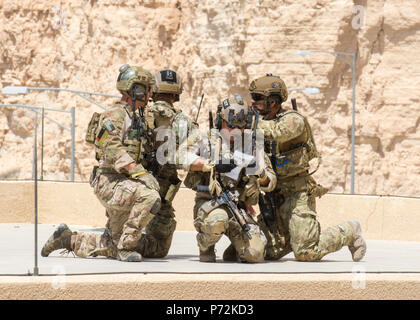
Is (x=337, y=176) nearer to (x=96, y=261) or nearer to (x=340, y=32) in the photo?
(x=340, y=32)

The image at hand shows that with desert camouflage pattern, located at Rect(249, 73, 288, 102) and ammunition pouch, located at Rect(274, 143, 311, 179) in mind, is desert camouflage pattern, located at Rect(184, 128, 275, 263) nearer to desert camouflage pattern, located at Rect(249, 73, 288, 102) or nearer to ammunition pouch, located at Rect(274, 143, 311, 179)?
Answer: ammunition pouch, located at Rect(274, 143, 311, 179)

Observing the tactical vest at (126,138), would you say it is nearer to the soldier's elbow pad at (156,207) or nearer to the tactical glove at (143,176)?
the tactical glove at (143,176)

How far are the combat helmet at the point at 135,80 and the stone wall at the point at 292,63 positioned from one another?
99.4ft

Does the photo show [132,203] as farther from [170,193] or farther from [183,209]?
[183,209]

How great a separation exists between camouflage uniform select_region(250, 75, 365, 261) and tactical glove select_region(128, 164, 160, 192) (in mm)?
1276

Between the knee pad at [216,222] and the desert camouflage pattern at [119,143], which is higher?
the desert camouflage pattern at [119,143]

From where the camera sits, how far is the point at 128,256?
31.6 feet

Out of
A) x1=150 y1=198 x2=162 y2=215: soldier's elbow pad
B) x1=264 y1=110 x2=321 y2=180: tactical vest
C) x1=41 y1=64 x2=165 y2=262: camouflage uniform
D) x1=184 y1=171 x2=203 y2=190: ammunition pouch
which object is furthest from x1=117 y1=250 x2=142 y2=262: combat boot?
x1=264 y1=110 x2=321 y2=180: tactical vest

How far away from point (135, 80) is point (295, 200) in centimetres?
213

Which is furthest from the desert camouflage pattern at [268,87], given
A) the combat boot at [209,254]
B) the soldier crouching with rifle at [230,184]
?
the combat boot at [209,254]

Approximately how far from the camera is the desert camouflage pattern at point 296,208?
10094mm

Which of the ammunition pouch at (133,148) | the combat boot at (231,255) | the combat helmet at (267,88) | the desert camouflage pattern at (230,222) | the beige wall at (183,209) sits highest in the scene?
the combat helmet at (267,88)

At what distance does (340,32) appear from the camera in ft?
133

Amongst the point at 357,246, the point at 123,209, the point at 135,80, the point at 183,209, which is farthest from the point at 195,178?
the point at 183,209
